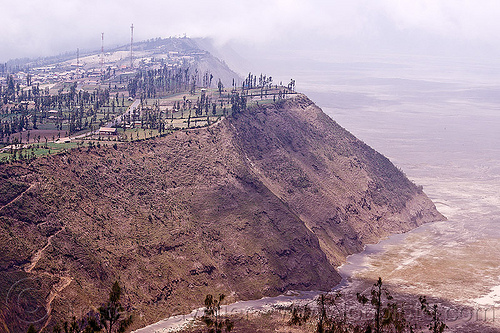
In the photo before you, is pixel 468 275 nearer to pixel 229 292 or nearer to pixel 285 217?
pixel 285 217

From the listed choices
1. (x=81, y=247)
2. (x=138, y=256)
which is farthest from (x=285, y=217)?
(x=81, y=247)

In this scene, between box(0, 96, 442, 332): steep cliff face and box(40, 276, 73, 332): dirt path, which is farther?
box(0, 96, 442, 332): steep cliff face

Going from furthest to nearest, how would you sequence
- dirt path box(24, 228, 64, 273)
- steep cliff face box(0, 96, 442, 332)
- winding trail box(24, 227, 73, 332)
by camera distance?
steep cliff face box(0, 96, 442, 332), dirt path box(24, 228, 64, 273), winding trail box(24, 227, 73, 332)

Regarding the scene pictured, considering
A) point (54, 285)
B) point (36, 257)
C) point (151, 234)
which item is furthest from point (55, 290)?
point (151, 234)

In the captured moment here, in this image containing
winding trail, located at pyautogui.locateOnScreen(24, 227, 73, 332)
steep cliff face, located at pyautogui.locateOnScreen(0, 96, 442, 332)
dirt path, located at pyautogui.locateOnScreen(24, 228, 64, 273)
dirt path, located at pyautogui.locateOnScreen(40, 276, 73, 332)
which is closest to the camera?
dirt path, located at pyautogui.locateOnScreen(40, 276, 73, 332)

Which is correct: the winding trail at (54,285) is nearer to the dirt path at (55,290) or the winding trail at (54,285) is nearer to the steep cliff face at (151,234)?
the dirt path at (55,290)

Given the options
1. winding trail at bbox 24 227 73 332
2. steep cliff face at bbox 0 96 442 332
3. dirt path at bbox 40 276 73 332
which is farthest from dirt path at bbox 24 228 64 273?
dirt path at bbox 40 276 73 332

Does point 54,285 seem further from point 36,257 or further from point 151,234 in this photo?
point 151,234

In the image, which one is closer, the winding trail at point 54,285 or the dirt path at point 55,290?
the dirt path at point 55,290

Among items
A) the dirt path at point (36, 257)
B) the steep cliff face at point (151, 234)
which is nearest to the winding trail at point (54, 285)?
the dirt path at point (36, 257)

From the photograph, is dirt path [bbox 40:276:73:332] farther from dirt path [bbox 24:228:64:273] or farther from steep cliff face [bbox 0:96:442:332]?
dirt path [bbox 24:228:64:273]
